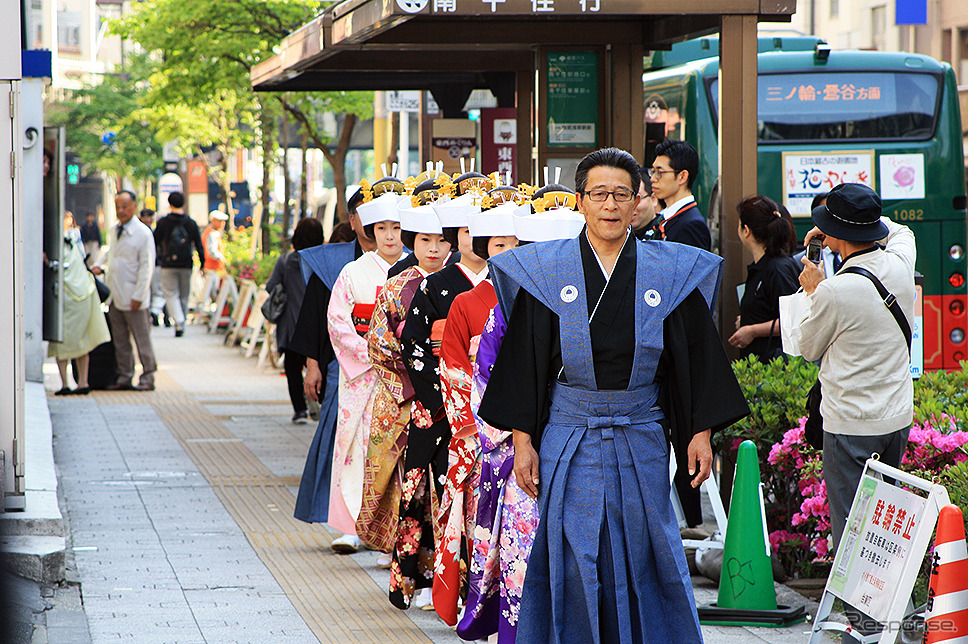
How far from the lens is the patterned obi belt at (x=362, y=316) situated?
6.83 metres

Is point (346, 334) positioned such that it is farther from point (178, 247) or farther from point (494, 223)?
point (178, 247)

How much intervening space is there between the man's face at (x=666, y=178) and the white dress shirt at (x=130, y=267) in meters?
7.46

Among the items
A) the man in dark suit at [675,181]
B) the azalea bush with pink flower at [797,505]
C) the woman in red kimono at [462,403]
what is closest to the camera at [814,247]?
the azalea bush with pink flower at [797,505]

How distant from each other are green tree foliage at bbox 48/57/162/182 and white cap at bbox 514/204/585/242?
116ft

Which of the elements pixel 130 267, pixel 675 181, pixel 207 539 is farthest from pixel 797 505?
pixel 130 267

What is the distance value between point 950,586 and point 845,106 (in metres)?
6.83

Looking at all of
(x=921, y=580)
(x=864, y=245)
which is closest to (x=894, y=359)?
(x=864, y=245)

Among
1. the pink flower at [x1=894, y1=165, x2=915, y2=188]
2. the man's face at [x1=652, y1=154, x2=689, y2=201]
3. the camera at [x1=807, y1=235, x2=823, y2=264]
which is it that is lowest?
the camera at [x1=807, y1=235, x2=823, y2=264]

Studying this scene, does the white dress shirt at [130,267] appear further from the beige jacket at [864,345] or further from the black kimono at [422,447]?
the beige jacket at [864,345]

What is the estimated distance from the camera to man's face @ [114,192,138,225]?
13.5 meters

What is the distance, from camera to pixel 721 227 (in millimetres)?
7242

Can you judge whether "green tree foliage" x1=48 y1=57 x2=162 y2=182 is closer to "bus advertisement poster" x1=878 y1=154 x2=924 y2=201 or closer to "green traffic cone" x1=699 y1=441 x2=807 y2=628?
"bus advertisement poster" x1=878 y1=154 x2=924 y2=201

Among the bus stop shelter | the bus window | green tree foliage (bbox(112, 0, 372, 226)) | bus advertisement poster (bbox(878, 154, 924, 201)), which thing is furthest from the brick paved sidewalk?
bus advertisement poster (bbox(878, 154, 924, 201))

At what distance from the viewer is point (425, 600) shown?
595cm
